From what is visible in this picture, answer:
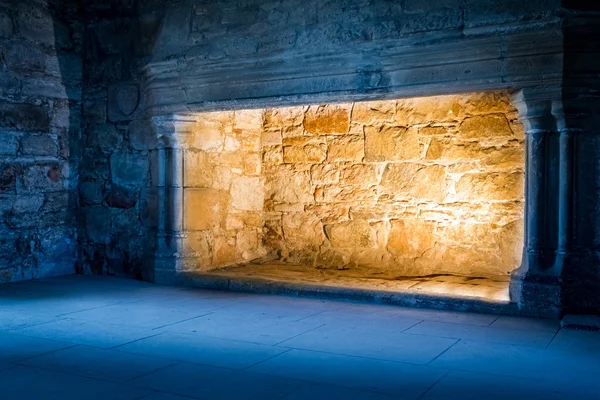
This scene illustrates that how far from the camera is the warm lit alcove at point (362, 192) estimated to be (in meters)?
4.54

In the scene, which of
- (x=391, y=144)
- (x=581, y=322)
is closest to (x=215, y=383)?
(x=581, y=322)

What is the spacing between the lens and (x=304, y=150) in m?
5.35

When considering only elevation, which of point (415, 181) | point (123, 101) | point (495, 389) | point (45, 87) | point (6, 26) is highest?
point (6, 26)

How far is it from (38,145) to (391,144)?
2.79m

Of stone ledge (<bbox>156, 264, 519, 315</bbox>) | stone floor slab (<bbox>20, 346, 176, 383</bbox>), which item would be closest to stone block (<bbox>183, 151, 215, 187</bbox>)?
stone ledge (<bbox>156, 264, 519, 315</bbox>)

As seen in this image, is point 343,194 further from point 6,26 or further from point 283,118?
point 6,26

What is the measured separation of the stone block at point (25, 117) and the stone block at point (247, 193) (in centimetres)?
157

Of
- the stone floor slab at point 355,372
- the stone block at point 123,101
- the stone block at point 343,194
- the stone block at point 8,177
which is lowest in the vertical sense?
the stone floor slab at point 355,372

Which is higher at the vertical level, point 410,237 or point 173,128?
point 173,128

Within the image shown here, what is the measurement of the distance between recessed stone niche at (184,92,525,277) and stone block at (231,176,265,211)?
1cm

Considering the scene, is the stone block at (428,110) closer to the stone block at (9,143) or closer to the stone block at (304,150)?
the stone block at (304,150)

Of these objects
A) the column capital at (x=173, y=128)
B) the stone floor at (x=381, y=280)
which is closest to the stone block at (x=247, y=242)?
the stone floor at (x=381, y=280)

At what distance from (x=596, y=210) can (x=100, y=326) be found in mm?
2739

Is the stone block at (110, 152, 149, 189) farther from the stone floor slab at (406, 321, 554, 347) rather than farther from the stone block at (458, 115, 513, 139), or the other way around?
the stone floor slab at (406, 321, 554, 347)
